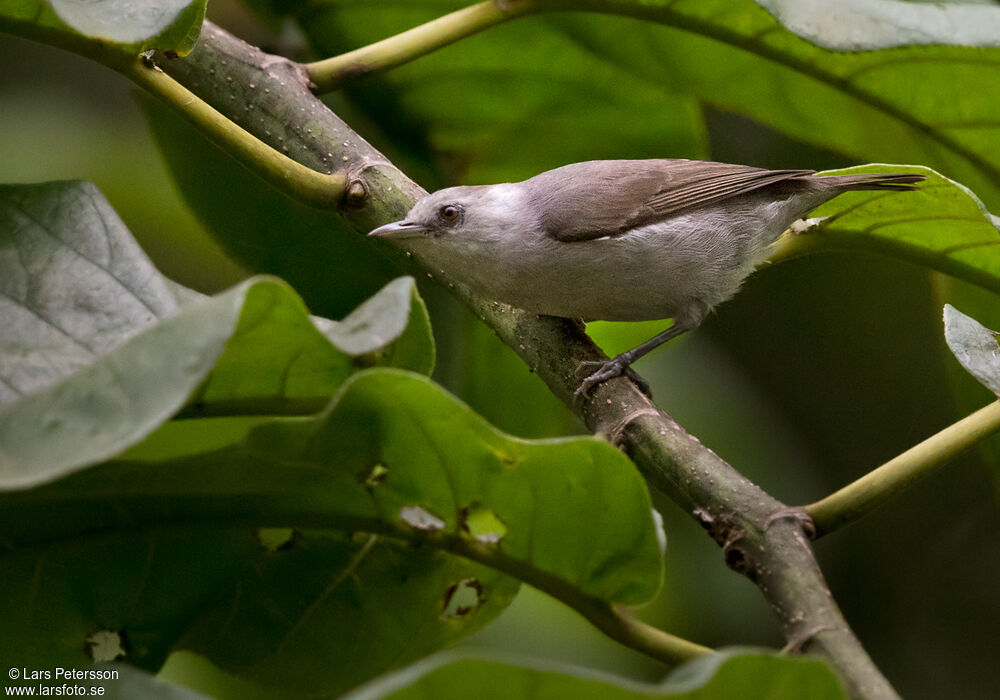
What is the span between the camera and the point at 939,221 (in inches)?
104

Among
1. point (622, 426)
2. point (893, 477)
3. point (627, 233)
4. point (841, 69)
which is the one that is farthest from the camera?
point (627, 233)

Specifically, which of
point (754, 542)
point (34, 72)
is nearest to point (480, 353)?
point (754, 542)

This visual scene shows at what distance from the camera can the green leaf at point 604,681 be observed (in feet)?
4.10

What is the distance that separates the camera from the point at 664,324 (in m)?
3.81

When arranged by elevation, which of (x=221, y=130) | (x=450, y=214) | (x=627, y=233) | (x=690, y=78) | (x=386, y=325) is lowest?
(x=627, y=233)

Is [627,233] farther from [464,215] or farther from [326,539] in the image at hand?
[326,539]

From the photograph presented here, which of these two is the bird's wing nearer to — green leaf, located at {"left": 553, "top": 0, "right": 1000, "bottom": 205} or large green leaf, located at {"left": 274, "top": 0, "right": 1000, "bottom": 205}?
large green leaf, located at {"left": 274, "top": 0, "right": 1000, "bottom": 205}

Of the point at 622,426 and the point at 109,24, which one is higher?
the point at 109,24

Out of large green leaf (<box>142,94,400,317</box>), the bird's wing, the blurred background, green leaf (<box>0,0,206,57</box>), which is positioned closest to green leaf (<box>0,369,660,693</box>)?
green leaf (<box>0,0,206,57</box>)

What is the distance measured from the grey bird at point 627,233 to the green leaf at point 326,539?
4.47 ft

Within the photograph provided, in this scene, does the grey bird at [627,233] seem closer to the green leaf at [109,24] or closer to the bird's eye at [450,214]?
the bird's eye at [450,214]

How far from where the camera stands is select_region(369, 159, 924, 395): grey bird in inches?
133

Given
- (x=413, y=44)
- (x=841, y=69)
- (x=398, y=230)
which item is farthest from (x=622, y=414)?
(x=841, y=69)

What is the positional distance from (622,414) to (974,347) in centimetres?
77
